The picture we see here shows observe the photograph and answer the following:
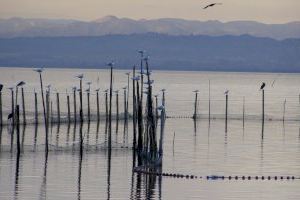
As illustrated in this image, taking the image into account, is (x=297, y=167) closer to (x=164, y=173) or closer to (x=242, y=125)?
(x=164, y=173)

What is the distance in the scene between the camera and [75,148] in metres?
70.1

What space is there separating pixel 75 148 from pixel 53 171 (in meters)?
12.8

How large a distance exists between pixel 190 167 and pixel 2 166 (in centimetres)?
1049

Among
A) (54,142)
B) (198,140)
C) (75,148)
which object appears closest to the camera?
(75,148)

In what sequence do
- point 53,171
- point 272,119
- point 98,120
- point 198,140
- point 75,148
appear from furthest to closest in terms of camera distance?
point 272,119 → point 98,120 → point 198,140 → point 75,148 → point 53,171

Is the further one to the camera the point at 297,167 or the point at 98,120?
the point at 98,120

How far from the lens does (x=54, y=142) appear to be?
75750 mm

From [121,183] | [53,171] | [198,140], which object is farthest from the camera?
[198,140]

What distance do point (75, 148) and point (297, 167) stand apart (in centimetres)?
1540

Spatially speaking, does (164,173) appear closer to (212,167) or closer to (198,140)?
(212,167)

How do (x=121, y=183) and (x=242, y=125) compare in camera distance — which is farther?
(x=242, y=125)

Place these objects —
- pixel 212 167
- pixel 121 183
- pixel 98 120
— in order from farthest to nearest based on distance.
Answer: pixel 98 120, pixel 212 167, pixel 121 183

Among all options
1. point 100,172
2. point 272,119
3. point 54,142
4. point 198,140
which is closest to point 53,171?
point 100,172

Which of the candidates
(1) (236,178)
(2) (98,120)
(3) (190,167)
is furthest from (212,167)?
(2) (98,120)
